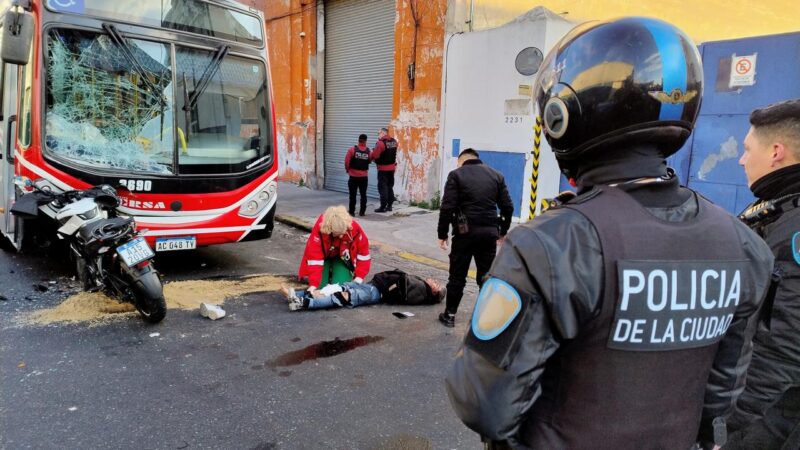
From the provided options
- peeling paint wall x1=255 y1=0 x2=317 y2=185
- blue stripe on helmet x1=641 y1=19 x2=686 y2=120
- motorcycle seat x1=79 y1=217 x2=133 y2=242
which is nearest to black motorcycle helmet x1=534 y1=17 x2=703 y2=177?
blue stripe on helmet x1=641 y1=19 x2=686 y2=120

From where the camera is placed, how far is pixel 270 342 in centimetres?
428

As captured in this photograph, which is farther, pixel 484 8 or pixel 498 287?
pixel 484 8

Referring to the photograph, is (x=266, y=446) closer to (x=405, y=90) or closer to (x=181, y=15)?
(x=181, y=15)

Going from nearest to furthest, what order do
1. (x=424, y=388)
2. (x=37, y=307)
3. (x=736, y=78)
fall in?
(x=424, y=388)
(x=37, y=307)
(x=736, y=78)

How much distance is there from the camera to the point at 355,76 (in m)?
13.4

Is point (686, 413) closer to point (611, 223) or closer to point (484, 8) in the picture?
point (611, 223)

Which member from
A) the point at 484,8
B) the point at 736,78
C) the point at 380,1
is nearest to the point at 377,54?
the point at 380,1

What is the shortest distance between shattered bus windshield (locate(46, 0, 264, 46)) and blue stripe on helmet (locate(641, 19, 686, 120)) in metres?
5.62

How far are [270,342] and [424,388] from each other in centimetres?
137

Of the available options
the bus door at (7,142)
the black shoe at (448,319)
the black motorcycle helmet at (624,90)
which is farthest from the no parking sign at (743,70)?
the bus door at (7,142)

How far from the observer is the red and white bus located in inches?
204

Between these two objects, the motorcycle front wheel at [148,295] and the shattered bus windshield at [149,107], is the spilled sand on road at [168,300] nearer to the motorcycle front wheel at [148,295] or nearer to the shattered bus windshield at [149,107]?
the motorcycle front wheel at [148,295]

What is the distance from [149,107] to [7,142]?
1.64m

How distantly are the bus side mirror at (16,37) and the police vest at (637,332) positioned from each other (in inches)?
210
